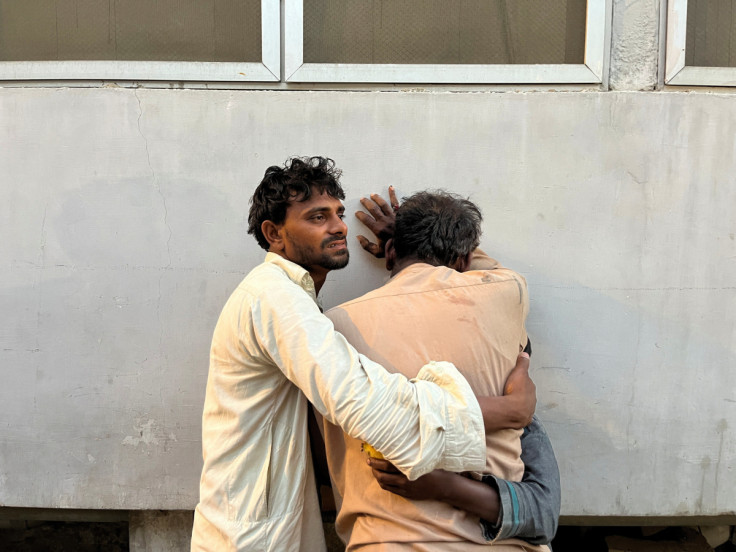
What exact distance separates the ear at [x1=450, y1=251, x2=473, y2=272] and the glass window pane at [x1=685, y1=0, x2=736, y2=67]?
131 cm

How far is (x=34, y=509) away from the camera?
106 inches

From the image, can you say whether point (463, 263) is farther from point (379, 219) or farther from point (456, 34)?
point (456, 34)

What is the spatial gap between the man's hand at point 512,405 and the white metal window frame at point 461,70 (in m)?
1.25

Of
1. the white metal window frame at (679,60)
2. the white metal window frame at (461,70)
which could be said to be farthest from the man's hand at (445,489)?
the white metal window frame at (679,60)

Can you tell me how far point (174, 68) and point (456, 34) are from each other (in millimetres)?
1154

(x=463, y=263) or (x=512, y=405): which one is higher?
(x=463, y=263)

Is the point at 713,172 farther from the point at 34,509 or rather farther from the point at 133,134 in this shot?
the point at 34,509

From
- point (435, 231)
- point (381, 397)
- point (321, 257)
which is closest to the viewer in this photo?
point (381, 397)

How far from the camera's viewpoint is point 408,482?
66.3 inches

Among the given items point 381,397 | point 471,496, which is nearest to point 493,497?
point 471,496

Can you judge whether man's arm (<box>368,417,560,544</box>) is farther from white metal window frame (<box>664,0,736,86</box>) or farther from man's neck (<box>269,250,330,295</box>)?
white metal window frame (<box>664,0,736,86</box>)

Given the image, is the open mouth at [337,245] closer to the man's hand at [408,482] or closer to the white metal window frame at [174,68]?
the man's hand at [408,482]

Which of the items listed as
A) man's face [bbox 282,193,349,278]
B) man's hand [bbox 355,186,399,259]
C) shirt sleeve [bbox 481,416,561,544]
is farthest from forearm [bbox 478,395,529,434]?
man's hand [bbox 355,186,399,259]

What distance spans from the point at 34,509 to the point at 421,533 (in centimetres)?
186
